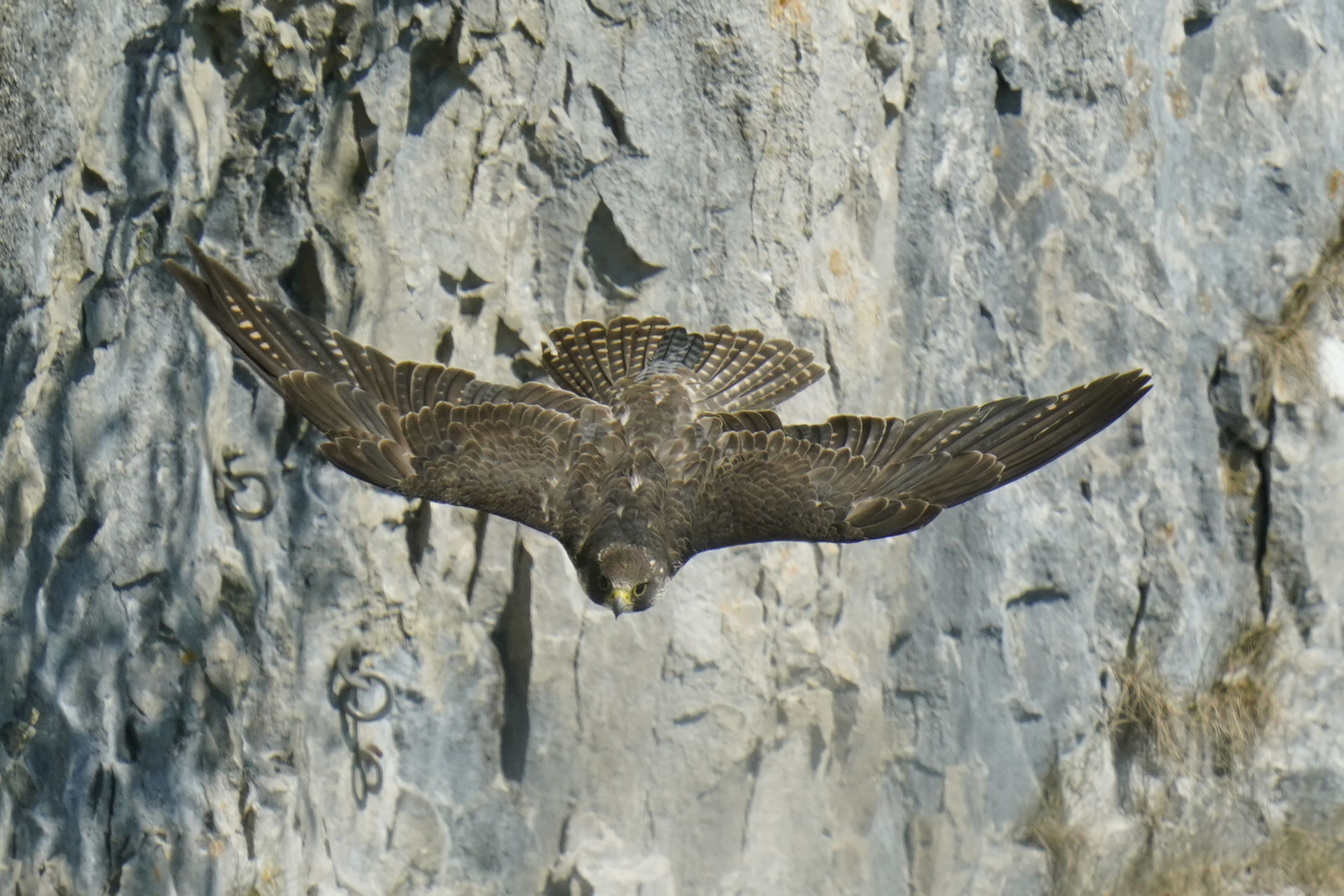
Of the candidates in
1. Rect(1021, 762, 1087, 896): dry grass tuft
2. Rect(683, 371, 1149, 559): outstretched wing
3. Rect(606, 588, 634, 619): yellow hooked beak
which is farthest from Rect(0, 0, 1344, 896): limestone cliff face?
Rect(606, 588, 634, 619): yellow hooked beak

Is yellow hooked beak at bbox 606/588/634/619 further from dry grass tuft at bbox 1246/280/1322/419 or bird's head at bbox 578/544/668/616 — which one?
dry grass tuft at bbox 1246/280/1322/419

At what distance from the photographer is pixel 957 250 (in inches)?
238

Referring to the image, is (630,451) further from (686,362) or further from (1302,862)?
(1302,862)

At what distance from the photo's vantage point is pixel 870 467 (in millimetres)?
4605

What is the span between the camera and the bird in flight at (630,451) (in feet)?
14.3

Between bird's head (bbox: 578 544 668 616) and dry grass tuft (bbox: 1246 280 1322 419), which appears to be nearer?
bird's head (bbox: 578 544 668 616)

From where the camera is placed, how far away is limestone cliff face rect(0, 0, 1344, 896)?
4988 mm

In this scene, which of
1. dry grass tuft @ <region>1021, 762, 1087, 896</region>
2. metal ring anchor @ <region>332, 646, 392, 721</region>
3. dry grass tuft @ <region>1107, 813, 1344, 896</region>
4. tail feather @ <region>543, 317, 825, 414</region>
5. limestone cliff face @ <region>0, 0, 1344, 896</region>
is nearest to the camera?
limestone cliff face @ <region>0, 0, 1344, 896</region>

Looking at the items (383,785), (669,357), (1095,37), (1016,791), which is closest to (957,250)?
(1095,37)

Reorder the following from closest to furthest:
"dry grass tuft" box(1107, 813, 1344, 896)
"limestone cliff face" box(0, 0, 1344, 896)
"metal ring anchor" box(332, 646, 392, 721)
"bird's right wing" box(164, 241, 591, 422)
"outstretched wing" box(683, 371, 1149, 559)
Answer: "bird's right wing" box(164, 241, 591, 422) → "outstretched wing" box(683, 371, 1149, 559) → "limestone cliff face" box(0, 0, 1344, 896) → "metal ring anchor" box(332, 646, 392, 721) → "dry grass tuft" box(1107, 813, 1344, 896)

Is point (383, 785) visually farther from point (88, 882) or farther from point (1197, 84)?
point (1197, 84)

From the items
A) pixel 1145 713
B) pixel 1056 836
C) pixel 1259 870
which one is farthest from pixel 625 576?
pixel 1259 870

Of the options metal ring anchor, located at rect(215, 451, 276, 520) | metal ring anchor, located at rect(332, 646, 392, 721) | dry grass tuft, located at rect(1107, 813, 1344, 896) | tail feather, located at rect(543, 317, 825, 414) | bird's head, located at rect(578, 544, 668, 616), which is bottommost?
dry grass tuft, located at rect(1107, 813, 1344, 896)

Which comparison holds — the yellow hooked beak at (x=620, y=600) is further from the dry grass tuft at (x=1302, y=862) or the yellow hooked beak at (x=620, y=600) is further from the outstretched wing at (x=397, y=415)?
the dry grass tuft at (x=1302, y=862)
